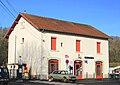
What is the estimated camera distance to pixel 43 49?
41844 millimetres

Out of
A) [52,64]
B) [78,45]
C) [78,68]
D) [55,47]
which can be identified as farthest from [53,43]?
[78,68]

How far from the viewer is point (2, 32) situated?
7206cm

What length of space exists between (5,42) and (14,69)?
23.4 m

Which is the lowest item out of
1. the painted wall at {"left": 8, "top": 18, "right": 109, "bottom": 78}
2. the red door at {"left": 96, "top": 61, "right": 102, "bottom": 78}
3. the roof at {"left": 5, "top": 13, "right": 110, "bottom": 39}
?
the red door at {"left": 96, "top": 61, "right": 102, "bottom": 78}

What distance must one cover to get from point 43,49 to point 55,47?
2.38m

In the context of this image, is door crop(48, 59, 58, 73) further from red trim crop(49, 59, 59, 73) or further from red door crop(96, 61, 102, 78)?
red door crop(96, 61, 102, 78)

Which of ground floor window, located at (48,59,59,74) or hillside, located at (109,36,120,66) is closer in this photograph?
ground floor window, located at (48,59,59,74)

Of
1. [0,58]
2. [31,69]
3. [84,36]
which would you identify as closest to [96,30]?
[84,36]

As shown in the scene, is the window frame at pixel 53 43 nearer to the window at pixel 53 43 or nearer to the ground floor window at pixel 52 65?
the window at pixel 53 43

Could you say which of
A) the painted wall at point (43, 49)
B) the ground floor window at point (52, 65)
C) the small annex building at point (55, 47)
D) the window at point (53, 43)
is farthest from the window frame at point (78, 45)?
the ground floor window at point (52, 65)

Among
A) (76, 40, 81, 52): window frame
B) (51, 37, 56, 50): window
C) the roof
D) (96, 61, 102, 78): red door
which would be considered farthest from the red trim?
(96, 61, 102, 78): red door

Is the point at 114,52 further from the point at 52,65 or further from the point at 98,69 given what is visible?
the point at 52,65

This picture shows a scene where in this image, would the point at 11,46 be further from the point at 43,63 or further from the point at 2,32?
the point at 2,32

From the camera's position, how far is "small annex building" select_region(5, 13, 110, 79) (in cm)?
4206
